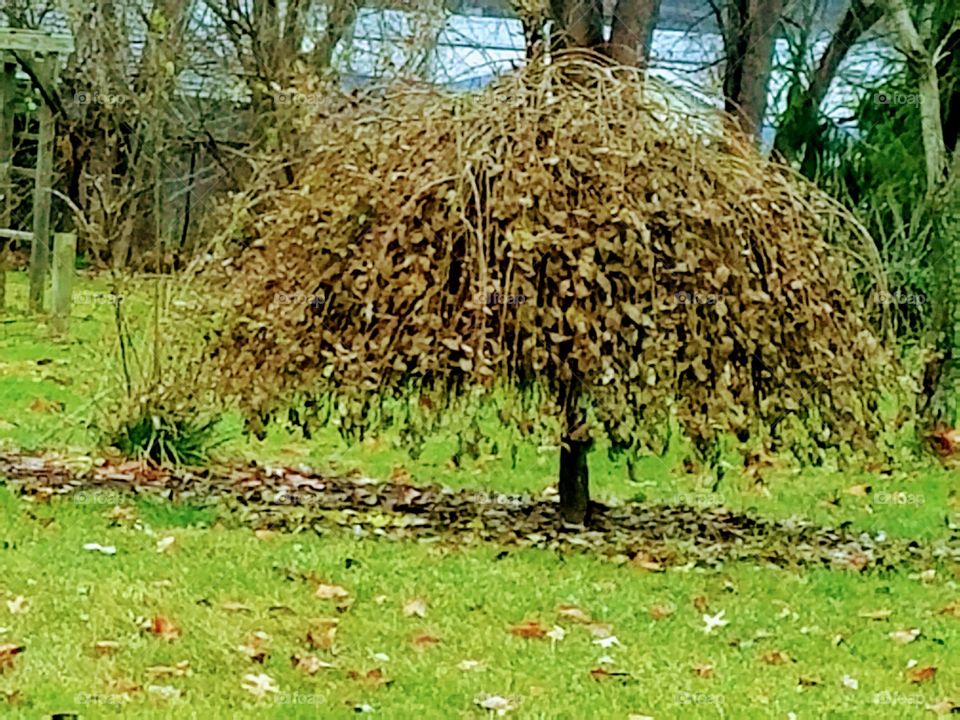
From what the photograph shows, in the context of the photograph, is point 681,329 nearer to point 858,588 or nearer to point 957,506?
point 858,588

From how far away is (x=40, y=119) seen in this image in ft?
48.6

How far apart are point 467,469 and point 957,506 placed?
2658 millimetres

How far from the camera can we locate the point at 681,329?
21.1ft

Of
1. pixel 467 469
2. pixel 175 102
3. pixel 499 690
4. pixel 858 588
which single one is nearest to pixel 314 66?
pixel 175 102

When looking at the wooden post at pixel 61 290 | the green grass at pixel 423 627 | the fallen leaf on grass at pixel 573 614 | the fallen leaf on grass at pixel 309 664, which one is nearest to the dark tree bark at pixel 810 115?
the wooden post at pixel 61 290

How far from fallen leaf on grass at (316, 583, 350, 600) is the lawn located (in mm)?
12

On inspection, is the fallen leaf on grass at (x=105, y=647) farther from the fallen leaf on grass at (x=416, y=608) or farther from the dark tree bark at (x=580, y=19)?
the dark tree bark at (x=580, y=19)

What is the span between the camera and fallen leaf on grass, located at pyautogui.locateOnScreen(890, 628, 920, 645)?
5.56 metres

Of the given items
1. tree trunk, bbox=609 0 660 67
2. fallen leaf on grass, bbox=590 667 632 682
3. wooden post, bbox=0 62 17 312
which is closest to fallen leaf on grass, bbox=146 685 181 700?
fallen leaf on grass, bbox=590 667 632 682

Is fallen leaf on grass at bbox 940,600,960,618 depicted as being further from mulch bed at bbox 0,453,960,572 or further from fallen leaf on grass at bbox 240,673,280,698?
fallen leaf on grass at bbox 240,673,280,698

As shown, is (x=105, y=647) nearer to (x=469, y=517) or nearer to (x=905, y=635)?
(x=469, y=517)

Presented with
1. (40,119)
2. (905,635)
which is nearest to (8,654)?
(905,635)

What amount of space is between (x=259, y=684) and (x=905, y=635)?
2.37m

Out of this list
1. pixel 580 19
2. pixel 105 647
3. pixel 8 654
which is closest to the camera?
pixel 8 654
